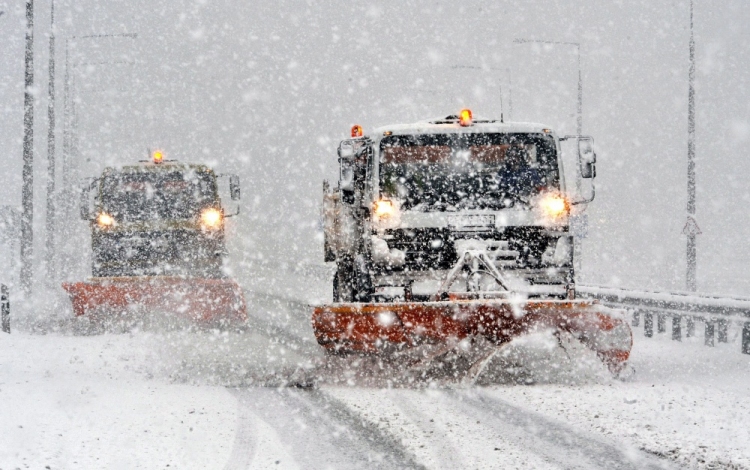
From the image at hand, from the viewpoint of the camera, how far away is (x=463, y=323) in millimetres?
8992

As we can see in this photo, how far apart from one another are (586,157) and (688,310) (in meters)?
4.66

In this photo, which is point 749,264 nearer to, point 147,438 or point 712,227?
point 712,227

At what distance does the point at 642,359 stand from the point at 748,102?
179ft

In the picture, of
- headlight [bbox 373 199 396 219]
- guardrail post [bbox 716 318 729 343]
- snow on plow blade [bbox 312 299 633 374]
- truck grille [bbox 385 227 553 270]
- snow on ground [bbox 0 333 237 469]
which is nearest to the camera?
snow on ground [bbox 0 333 237 469]

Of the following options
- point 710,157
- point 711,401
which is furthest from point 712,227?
point 711,401

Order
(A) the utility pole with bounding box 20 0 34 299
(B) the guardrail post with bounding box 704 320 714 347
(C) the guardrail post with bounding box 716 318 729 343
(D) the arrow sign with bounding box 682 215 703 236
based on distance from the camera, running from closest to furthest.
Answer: (B) the guardrail post with bounding box 704 320 714 347
(C) the guardrail post with bounding box 716 318 729 343
(A) the utility pole with bounding box 20 0 34 299
(D) the arrow sign with bounding box 682 215 703 236

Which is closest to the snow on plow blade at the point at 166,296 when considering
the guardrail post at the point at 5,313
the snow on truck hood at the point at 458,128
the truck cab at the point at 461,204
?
the guardrail post at the point at 5,313

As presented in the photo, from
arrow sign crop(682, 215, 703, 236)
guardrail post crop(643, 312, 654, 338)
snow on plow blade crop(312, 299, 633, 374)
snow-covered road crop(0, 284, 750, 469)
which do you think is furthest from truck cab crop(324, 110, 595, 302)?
arrow sign crop(682, 215, 703, 236)

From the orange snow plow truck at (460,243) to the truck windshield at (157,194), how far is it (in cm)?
528

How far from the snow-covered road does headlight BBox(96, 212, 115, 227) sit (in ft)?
14.6

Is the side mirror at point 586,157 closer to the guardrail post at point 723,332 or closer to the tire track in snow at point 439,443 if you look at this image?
the tire track in snow at point 439,443

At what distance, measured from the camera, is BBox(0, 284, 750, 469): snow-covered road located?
6.02 meters

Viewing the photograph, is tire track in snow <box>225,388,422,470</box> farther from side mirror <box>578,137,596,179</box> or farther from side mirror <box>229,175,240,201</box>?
side mirror <box>229,175,240,201</box>

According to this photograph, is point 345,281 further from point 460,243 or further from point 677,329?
point 677,329
